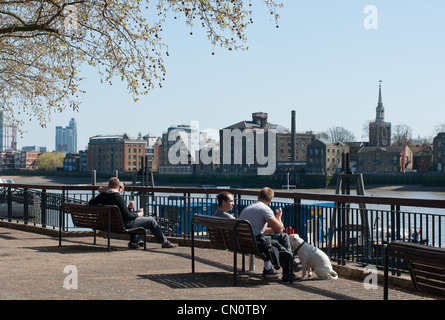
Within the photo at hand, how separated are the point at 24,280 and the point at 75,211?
357 centimetres

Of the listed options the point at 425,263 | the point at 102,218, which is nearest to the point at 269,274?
the point at 425,263

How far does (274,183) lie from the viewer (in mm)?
145125

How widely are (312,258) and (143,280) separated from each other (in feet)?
7.14

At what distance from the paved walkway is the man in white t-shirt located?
0.66 ft

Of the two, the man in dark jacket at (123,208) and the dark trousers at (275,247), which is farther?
the man in dark jacket at (123,208)

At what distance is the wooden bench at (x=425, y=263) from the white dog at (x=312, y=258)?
2364 millimetres

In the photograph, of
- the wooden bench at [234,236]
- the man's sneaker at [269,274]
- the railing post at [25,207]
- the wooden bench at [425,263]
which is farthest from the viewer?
the railing post at [25,207]

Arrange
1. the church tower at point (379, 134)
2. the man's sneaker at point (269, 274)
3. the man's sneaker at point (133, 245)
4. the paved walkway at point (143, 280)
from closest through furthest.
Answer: the paved walkway at point (143, 280) → the man's sneaker at point (269, 274) → the man's sneaker at point (133, 245) → the church tower at point (379, 134)

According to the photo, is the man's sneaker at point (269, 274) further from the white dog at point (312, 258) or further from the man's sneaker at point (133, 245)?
the man's sneaker at point (133, 245)

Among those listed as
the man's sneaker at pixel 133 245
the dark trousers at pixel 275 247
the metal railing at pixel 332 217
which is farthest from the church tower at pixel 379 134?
the dark trousers at pixel 275 247

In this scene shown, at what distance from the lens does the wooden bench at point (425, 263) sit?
16.4 ft

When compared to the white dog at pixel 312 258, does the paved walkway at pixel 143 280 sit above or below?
below

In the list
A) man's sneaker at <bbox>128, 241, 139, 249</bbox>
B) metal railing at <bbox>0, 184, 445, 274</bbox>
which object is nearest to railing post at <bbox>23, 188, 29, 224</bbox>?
metal railing at <bbox>0, 184, 445, 274</bbox>

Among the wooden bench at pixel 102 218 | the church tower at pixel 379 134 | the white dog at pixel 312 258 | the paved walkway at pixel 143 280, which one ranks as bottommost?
the paved walkway at pixel 143 280
